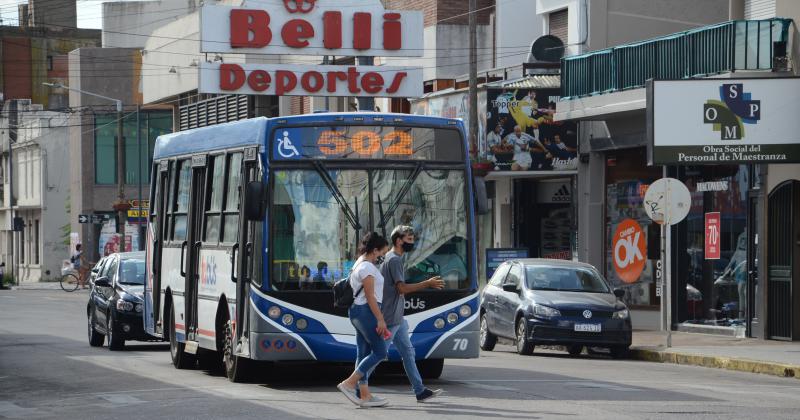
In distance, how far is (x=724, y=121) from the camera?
25844 millimetres

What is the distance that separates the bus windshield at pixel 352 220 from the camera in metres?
16.3

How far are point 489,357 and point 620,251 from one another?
10.2m

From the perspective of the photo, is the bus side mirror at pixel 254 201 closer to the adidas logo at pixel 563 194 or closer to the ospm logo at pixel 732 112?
the ospm logo at pixel 732 112

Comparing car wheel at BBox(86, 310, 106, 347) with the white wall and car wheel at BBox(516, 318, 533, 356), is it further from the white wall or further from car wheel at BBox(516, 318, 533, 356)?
the white wall

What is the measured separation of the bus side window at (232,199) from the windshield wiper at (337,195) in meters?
1.15

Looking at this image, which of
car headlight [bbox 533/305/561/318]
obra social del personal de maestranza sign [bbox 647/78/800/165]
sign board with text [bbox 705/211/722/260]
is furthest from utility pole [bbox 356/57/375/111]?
car headlight [bbox 533/305/561/318]

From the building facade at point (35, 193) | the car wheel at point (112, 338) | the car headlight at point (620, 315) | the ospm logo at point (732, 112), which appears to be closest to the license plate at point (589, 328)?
the car headlight at point (620, 315)

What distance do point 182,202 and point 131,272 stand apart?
645cm

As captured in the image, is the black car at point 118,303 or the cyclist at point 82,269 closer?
the black car at point 118,303

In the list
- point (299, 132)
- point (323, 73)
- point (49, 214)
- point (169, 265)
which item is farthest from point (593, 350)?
point (49, 214)

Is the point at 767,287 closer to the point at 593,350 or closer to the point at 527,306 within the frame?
the point at 593,350

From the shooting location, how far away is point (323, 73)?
3975 cm

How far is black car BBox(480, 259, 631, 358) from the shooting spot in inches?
955

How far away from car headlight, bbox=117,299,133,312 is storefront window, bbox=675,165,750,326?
11130 millimetres
